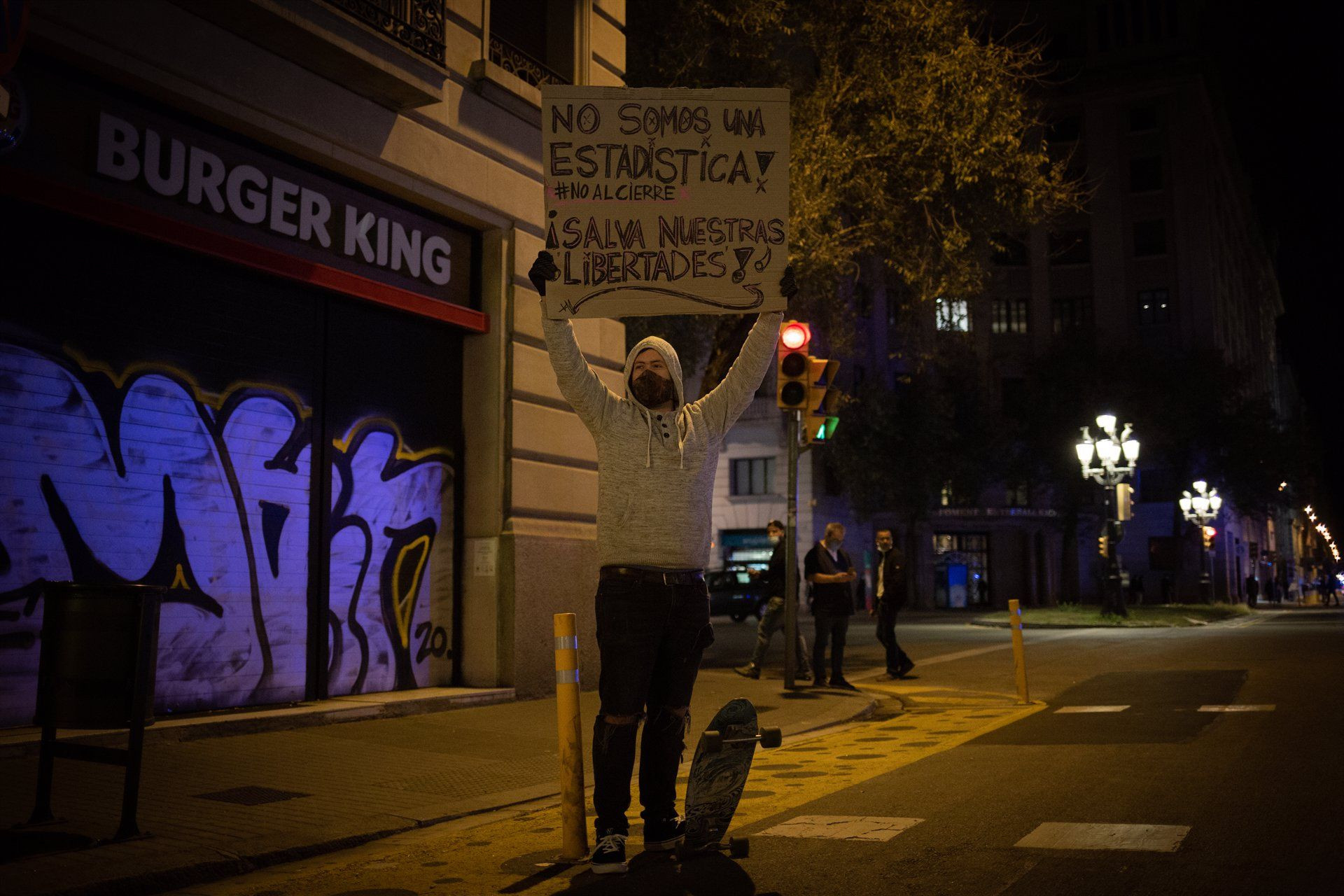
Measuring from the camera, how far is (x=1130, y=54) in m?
58.8

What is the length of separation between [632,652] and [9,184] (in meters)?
5.67

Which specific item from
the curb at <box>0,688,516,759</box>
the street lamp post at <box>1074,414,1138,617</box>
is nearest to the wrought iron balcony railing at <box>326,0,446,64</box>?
the curb at <box>0,688,516,759</box>

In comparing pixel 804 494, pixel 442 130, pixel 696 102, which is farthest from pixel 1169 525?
pixel 696 102

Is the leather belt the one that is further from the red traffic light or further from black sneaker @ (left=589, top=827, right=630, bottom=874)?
the red traffic light

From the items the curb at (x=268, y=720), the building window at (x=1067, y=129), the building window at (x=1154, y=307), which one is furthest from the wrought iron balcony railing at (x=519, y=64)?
the building window at (x=1067, y=129)

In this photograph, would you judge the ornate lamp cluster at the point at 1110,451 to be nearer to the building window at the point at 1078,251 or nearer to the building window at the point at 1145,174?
the building window at the point at 1078,251

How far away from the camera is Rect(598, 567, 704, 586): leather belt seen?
4.91 metres

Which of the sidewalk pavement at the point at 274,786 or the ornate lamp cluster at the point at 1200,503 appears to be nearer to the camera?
the sidewalk pavement at the point at 274,786

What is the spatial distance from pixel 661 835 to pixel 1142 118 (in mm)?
60860

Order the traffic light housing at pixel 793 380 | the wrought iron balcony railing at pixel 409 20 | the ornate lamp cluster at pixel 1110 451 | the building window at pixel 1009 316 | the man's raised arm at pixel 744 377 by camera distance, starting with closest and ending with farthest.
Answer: the man's raised arm at pixel 744 377 < the wrought iron balcony railing at pixel 409 20 < the traffic light housing at pixel 793 380 < the ornate lamp cluster at pixel 1110 451 < the building window at pixel 1009 316

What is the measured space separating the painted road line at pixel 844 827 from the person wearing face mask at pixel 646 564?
2.11ft

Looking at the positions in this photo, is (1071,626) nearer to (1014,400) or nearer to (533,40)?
(533,40)

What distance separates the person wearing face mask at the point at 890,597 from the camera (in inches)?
578

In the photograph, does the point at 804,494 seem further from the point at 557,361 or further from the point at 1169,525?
the point at 557,361
